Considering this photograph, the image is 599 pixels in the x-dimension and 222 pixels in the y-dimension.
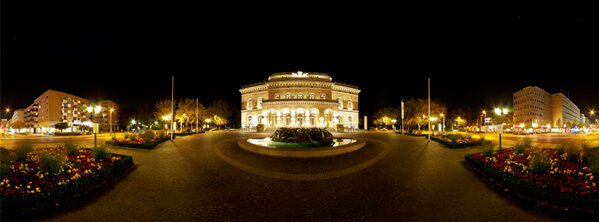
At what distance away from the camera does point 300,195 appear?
303 inches

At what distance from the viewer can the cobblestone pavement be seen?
20.1ft

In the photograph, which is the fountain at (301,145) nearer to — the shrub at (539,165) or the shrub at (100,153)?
the shrub at (100,153)

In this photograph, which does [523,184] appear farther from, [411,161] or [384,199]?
[411,161]

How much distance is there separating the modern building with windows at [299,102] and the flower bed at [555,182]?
153 feet

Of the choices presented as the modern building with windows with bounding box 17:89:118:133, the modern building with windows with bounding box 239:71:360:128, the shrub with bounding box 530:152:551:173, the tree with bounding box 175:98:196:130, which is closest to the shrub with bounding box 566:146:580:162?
the shrub with bounding box 530:152:551:173

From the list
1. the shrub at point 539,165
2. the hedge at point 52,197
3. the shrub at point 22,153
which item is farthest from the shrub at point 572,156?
the shrub at point 22,153

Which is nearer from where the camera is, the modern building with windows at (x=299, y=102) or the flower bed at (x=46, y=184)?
the flower bed at (x=46, y=184)

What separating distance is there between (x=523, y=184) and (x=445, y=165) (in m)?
5.04

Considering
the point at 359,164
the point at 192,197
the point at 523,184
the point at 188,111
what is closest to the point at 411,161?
the point at 359,164

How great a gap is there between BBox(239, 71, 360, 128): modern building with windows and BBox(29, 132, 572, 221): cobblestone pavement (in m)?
43.9

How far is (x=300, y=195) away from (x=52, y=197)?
6.65 meters

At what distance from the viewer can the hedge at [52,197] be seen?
5.91 m

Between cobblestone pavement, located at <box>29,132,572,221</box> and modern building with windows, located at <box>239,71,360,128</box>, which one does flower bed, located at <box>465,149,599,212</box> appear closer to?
cobblestone pavement, located at <box>29,132,572,221</box>

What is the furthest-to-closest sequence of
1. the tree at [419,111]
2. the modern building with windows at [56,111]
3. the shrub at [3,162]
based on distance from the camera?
1. the modern building with windows at [56,111]
2. the tree at [419,111]
3. the shrub at [3,162]
